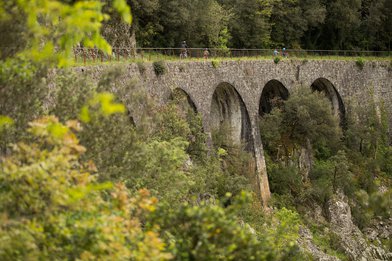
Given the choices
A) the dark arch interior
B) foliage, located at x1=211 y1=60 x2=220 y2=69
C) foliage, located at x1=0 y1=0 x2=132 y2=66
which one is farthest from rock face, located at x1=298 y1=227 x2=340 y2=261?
foliage, located at x1=0 y1=0 x2=132 y2=66

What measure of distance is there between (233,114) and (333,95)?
11.9 metres

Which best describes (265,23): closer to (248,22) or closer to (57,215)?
(248,22)

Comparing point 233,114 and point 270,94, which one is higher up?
point 270,94

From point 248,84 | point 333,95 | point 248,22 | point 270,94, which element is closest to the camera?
point 248,84

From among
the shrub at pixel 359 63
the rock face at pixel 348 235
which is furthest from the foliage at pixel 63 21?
the shrub at pixel 359 63

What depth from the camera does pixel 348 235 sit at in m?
33.2

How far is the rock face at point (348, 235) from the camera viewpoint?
32.2 m

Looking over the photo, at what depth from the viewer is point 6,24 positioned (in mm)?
11211

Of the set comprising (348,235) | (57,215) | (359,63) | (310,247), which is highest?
(57,215)

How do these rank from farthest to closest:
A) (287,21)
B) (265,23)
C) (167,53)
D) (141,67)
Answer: (287,21) < (265,23) < (167,53) < (141,67)

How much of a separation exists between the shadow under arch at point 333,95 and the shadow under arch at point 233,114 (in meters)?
10.2

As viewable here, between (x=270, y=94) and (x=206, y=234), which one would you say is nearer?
(x=206, y=234)

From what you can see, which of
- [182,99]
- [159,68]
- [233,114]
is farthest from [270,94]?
[159,68]

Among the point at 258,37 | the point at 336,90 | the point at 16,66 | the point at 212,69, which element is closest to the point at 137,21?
the point at 212,69
